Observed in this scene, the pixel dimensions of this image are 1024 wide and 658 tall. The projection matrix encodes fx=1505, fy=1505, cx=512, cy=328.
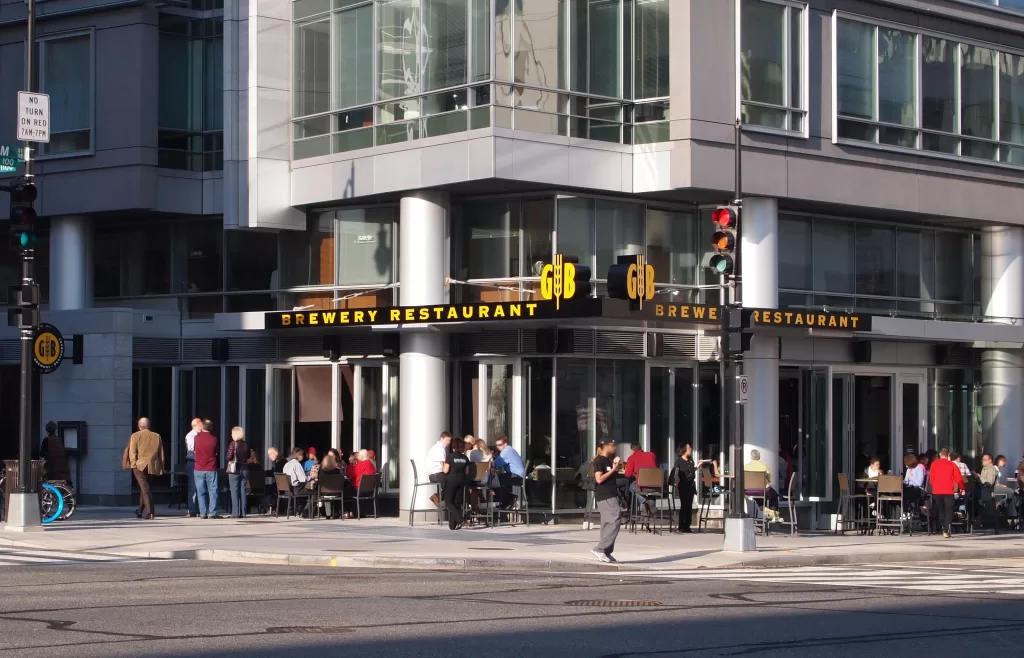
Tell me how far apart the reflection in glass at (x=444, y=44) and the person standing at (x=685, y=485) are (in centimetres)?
825

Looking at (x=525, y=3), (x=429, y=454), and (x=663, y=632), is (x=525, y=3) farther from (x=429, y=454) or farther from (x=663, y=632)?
(x=663, y=632)

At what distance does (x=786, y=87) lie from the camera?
100ft

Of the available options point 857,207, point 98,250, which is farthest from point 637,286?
point 98,250

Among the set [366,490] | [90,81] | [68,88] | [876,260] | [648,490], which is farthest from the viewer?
[68,88]

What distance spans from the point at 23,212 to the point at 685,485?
1263 cm

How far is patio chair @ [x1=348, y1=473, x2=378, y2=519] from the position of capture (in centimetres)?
2977

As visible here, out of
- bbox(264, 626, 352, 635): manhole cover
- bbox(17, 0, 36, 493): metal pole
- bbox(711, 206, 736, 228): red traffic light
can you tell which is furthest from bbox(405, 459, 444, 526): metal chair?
bbox(264, 626, 352, 635): manhole cover

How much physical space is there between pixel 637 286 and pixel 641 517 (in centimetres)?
437

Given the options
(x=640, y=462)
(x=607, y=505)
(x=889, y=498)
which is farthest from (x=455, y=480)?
(x=889, y=498)

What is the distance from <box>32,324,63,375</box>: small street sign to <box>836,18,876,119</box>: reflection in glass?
16.9m

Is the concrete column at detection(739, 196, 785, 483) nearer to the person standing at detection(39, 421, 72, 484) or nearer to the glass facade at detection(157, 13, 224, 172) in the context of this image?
the glass facade at detection(157, 13, 224, 172)

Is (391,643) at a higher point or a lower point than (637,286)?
lower

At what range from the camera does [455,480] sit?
2694 centimetres

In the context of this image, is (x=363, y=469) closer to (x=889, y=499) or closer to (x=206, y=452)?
(x=206, y=452)
